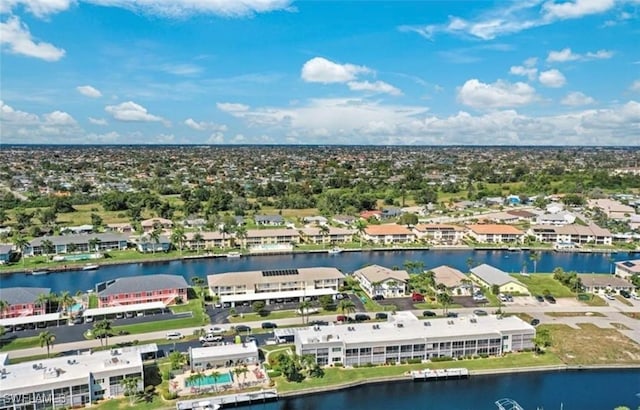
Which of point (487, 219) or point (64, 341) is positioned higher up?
point (487, 219)

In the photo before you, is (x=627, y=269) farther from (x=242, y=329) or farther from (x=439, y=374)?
(x=242, y=329)

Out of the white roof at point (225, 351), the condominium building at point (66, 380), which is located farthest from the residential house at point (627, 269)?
the condominium building at point (66, 380)

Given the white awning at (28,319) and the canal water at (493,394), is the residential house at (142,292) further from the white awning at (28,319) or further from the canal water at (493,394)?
the canal water at (493,394)

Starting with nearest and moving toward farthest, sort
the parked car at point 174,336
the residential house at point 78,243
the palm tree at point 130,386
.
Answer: the palm tree at point 130,386 < the parked car at point 174,336 < the residential house at point 78,243

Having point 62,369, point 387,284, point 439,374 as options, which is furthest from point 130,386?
point 387,284

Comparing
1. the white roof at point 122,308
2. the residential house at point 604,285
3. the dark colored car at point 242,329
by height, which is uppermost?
the residential house at point 604,285

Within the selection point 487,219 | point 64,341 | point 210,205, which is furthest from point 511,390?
point 210,205

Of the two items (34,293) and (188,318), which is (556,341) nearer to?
(188,318)
